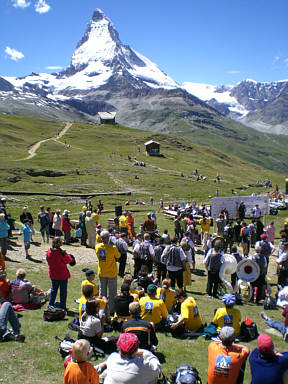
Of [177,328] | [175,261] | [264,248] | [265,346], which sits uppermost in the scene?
[264,248]

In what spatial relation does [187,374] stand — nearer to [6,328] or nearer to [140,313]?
[140,313]

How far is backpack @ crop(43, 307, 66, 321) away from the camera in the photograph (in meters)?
9.58

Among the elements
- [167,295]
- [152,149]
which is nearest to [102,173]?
[152,149]

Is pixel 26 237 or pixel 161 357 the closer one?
pixel 161 357

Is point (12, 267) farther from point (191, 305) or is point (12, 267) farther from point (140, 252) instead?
point (191, 305)

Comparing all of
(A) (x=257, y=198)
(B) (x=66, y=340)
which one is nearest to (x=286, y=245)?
(B) (x=66, y=340)

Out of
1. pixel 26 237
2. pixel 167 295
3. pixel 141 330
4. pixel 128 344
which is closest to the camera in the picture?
pixel 128 344

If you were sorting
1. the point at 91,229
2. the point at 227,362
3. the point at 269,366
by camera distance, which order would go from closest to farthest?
the point at 269,366 < the point at 227,362 < the point at 91,229

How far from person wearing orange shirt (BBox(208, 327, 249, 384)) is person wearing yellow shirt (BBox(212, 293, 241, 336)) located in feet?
7.49

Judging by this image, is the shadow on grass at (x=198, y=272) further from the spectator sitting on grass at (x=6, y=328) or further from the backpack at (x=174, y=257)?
the spectator sitting on grass at (x=6, y=328)

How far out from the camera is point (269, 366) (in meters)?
5.69

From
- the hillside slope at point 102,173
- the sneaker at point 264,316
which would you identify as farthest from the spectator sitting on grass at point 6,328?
the hillside slope at point 102,173

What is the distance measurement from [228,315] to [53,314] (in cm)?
477

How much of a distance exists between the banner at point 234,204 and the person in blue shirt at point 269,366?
71.5ft
